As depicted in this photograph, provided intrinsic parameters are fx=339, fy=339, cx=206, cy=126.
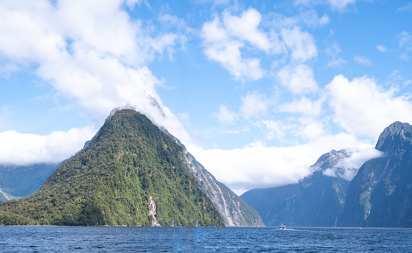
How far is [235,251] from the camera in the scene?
11106 centimetres

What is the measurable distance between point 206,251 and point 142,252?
869 inches

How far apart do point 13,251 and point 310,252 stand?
290 ft

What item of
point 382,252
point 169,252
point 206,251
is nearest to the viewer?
point 169,252

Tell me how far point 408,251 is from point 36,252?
119296 mm

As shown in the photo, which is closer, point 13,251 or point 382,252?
point 13,251

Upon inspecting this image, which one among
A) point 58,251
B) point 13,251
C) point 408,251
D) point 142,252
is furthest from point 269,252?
point 13,251

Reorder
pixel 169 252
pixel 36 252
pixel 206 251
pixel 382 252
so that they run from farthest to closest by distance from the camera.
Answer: pixel 382 252, pixel 206 251, pixel 169 252, pixel 36 252

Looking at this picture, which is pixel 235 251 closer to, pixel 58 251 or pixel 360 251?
pixel 360 251

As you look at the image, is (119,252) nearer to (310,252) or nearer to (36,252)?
(36,252)

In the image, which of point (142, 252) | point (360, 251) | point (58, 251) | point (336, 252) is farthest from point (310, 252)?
point (58, 251)

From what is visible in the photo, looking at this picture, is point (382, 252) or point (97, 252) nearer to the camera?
point (97, 252)

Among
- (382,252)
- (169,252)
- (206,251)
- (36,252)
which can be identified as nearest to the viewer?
(36,252)

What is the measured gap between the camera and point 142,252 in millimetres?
94812

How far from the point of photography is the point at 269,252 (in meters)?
110
